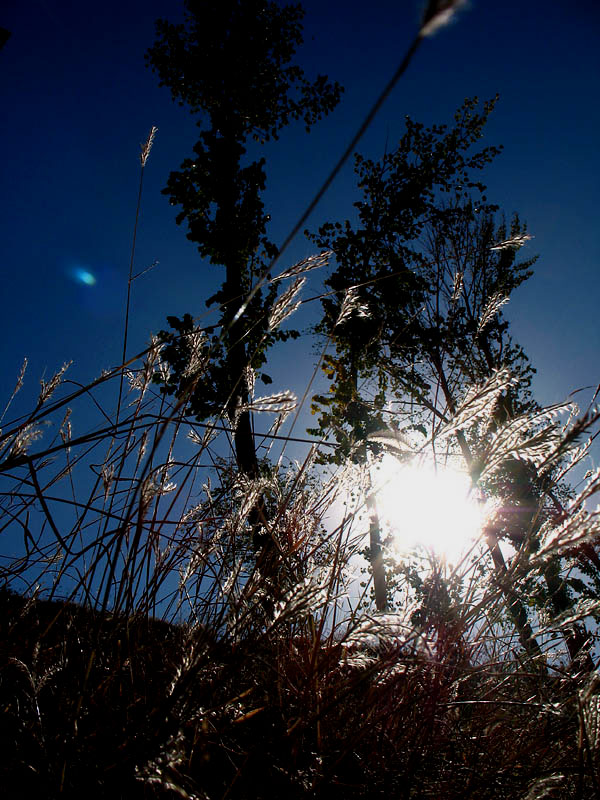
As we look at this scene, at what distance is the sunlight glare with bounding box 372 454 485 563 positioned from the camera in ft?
3.95

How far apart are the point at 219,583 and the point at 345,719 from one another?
631 mm

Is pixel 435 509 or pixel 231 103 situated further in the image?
pixel 231 103

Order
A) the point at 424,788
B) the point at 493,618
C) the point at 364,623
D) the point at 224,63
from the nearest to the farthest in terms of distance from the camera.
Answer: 1. the point at 364,623
2. the point at 424,788
3. the point at 493,618
4. the point at 224,63

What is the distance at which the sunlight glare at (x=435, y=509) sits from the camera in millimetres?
1205

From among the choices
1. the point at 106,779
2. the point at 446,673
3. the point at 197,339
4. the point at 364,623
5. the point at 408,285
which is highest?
the point at 408,285

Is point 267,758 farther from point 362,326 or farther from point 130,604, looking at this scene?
point 362,326

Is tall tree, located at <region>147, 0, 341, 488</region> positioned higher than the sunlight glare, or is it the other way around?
tall tree, located at <region>147, 0, 341, 488</region>

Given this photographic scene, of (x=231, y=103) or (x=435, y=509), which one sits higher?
(x=231, y=103)

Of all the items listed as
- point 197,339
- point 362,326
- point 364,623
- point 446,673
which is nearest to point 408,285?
point 362,326

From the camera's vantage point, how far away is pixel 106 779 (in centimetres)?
72

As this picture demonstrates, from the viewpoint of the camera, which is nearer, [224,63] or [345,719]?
[345,719]

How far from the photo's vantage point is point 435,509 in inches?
46.5

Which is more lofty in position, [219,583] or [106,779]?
[219,583]

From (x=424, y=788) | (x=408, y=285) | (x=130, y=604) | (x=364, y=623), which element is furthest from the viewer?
(x=408, y=285)
